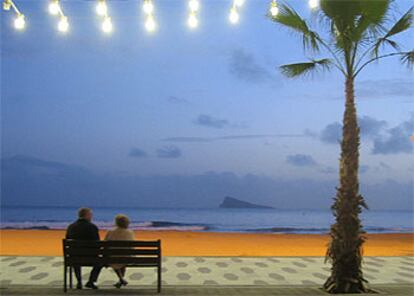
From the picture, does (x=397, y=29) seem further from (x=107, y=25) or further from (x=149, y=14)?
(x=107, y=25)

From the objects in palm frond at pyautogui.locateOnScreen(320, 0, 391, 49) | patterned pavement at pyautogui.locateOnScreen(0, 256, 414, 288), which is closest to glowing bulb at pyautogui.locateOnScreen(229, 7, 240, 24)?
palm frond at pyautogui.locateOnScreen(320, 0, 391, 49)

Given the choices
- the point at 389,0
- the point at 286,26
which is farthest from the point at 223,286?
the point at 389,0

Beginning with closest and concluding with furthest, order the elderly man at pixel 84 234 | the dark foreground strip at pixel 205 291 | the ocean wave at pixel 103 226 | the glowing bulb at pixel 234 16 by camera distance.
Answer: the glowing bulb at pixel 234 16
the dark foreground strip at pixel 205 291
the elderly man at pixel 84 234
the ocean wave at pixel 103 226

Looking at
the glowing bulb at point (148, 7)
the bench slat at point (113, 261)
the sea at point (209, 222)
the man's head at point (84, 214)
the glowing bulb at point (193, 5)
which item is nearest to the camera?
the glowing bulb at point (193, 5)

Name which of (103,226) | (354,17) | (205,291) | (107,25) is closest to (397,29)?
(354,17)

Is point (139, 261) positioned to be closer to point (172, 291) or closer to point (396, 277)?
point (172, 291)

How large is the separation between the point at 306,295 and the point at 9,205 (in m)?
97.8

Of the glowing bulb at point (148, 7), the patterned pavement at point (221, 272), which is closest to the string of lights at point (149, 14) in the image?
the glowing bulb at point (148, 7)

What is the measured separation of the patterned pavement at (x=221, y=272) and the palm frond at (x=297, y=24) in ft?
13.3

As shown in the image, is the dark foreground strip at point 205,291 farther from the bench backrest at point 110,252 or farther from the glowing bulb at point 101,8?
the glowing bulb at point 101,8

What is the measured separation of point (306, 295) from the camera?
24.9 feet

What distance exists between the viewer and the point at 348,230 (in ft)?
27.4

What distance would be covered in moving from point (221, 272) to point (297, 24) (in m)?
4.79

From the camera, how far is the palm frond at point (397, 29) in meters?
8.38
